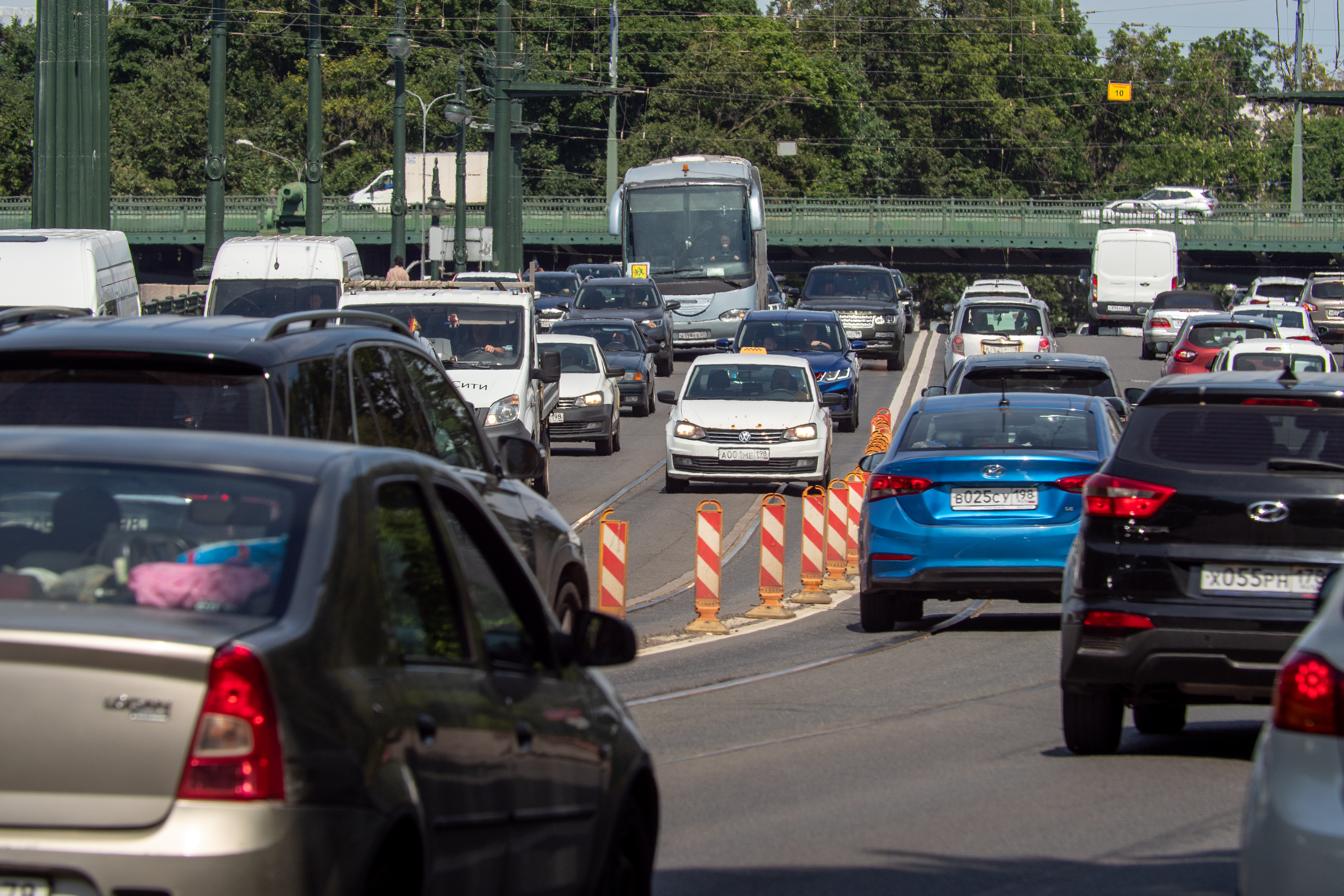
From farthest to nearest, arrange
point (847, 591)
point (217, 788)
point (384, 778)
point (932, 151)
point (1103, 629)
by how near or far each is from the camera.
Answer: point (932, 151) < point (847, 591) < point (1103, 629) < point (384, 778) < point (217, 788)

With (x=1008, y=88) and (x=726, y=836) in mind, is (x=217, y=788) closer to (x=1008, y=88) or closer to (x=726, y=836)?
(x=726, y=836)

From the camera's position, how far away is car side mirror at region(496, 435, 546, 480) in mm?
8508

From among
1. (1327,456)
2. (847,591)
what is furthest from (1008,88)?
(1327,456)

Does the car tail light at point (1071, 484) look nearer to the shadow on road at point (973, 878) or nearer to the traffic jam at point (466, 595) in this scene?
the traffic jam at point (466, 595)

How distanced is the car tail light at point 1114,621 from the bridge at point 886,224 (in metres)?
61.6

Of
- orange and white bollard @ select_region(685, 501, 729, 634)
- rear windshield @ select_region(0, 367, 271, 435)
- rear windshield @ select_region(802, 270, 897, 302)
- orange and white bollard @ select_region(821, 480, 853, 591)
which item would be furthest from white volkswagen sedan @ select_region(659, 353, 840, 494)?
rear windshield @ select_region(802, 270, 897, 302)

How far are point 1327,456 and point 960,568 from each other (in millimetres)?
4479

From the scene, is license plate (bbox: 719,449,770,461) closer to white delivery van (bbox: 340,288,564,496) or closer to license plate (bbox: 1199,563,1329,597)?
white delivery van (bbox: 340,288,564,496)

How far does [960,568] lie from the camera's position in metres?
12.0

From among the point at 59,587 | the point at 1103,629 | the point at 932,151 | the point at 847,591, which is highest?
the point at 932,151

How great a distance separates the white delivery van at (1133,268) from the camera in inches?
2224

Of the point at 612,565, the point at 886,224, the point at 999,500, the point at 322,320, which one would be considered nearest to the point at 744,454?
the point at 612,565

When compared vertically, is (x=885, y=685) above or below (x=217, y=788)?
below

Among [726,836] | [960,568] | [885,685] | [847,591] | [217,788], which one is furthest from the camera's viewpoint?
[847,591]
